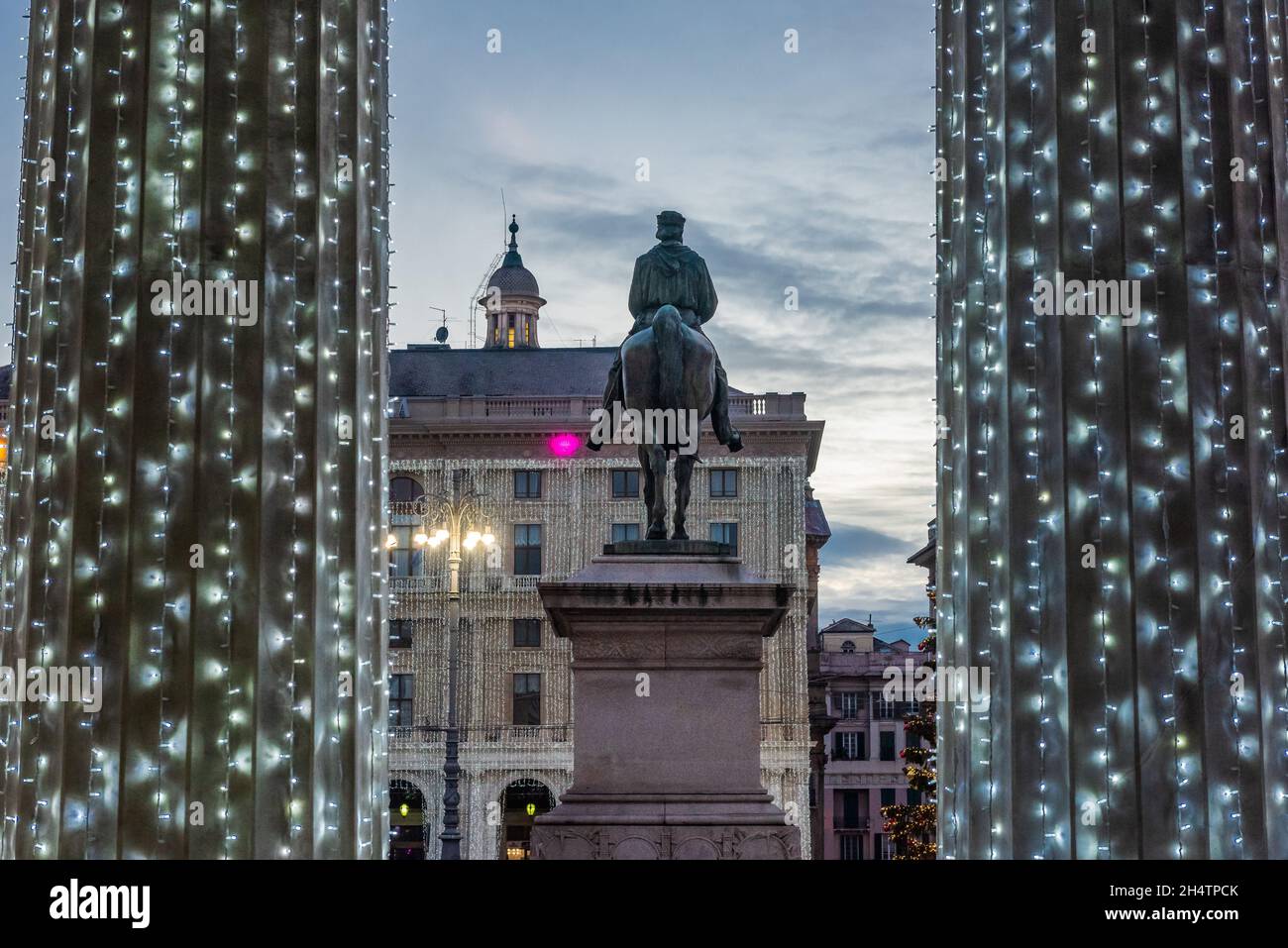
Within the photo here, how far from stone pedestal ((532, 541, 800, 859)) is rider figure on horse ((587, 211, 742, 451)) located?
137cm

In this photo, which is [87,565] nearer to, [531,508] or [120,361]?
[120,361]

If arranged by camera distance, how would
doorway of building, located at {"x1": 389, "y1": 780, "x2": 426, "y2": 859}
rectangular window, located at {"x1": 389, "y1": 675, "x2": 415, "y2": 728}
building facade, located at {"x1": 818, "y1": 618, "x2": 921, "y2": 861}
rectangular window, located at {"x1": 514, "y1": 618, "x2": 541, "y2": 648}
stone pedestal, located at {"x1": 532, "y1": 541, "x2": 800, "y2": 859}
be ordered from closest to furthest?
stone pedestal, located at {"x1": 532, "y1": 541, "x2": 800, "y2": 859}, doorway of building, located at {"x1": 389, "y1": 780, "x2": 426, "y2": 859}, rectangular window, located at {"x1": 389, "y1": 675, "x2": 415, "y2": 728}, rectangular window, located at {"x1": 514, "y1": 618, "x2": 541, "y2": 648}, building facade, located at {"x1": 818, "y1": 618, "x2": 921, "y2": 861}

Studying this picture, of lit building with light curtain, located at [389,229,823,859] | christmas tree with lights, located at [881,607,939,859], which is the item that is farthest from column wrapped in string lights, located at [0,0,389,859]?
lit building with light curtain, located at [389,229,823,859]

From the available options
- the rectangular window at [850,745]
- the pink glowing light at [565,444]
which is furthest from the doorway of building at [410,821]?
the rectangular window at [850,745]

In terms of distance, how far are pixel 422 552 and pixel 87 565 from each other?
132ft

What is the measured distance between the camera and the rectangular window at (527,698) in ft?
147

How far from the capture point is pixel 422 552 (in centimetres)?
4612

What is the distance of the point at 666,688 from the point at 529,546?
36171mm

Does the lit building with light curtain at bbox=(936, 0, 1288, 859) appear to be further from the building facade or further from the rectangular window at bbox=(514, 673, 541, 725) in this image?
the building facade

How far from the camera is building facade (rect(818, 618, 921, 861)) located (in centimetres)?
7288

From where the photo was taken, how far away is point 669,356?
34.7 ft

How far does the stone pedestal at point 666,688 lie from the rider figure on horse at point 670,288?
1367 mm

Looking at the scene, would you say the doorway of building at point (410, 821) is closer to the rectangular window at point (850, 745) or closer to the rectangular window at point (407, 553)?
the rectangular window at point (407, 553)
